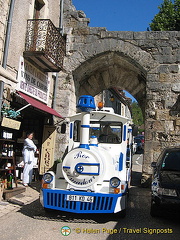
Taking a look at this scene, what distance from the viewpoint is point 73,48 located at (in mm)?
9250

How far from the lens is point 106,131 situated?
17.6 feet

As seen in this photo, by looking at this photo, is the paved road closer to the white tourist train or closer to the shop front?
the white tourist train

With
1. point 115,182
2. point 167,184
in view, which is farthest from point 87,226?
point 167,184

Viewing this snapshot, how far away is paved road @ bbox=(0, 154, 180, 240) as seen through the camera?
3592mm

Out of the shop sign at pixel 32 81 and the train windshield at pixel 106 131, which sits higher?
the shop sign at pixel 32 81

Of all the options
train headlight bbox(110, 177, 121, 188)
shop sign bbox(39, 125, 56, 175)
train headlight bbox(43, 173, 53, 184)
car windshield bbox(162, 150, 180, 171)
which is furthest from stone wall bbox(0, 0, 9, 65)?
car windshield bbox(162, 150, 180, 171)

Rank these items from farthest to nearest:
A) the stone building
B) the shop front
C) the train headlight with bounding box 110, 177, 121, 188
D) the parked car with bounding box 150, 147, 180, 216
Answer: the stone building → the shop front → the train headlight with bounding box 110, 177, 121, 188 → the parked car with bounding box 150, 147, 180, 216

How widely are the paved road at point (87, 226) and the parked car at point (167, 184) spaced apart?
1.17 feet

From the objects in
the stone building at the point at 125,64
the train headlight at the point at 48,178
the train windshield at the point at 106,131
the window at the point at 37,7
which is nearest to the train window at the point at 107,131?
the train windshield at the point at 106,131

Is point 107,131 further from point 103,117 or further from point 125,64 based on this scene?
point 125,64

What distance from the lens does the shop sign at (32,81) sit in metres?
6.81

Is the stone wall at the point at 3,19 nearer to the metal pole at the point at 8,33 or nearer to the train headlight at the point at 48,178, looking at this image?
the metal pole at the point at 8,33

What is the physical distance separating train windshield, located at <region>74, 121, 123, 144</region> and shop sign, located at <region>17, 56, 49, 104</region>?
2.26 meters

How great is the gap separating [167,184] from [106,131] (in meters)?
1.74
